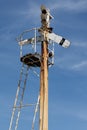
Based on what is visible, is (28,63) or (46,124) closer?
Answer: (46,124)

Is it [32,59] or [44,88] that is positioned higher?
[32,59]

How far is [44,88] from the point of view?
4662cm

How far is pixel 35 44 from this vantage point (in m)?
48.7

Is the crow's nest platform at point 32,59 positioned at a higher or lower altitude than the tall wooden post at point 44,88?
higher

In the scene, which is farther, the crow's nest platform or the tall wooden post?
the crow's nest platform

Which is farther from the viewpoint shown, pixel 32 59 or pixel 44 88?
pixel 32 59

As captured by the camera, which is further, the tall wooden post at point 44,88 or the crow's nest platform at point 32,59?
the crow's nest platform at point 32,59

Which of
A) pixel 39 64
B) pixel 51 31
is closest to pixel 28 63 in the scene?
pixel 39 64

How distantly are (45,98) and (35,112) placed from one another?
1.71 meters

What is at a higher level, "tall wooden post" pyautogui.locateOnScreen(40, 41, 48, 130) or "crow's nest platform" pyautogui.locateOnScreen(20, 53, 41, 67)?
"crow's nest platform" pyautogui.locateOnScreen(20, 53, 41, 67)

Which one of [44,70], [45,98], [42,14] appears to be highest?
[42,14]

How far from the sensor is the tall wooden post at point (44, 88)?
44906mm

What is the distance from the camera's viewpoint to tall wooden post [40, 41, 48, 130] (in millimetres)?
44906

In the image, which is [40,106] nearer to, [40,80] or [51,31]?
[40,80]
